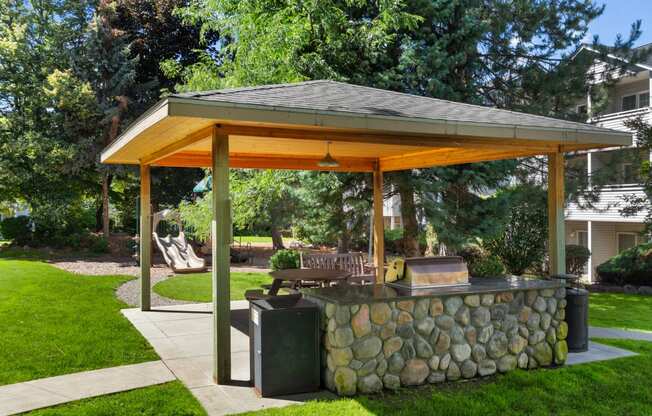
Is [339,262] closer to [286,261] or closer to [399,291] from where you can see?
[286,261]

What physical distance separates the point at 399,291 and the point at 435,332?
0.56 meters

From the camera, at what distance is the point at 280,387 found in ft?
16.3

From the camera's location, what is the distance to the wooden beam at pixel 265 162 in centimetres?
878

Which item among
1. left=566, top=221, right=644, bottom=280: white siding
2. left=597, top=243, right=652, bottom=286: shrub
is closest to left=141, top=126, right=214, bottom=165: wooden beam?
left=597, top=243, right=652, bottom=286: shrub

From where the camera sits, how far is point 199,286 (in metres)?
12.2

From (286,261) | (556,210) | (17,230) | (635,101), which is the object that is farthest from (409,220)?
(17,230)

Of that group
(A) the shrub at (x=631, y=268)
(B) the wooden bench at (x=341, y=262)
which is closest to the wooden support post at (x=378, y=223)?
(B) the wooden bench at (x=341, y=262)

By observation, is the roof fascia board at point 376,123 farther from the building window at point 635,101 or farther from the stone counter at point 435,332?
the building window at point 635,101

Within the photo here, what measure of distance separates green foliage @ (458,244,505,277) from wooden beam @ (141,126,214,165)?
22.2 feet

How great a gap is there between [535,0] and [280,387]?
11.7 m

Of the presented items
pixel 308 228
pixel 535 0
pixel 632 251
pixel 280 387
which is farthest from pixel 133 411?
pixel 632 251

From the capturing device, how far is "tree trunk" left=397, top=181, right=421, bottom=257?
11992 millimetres

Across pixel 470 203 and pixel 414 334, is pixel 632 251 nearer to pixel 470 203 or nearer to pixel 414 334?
pixel 470 203

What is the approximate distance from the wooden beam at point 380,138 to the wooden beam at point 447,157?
378mm
